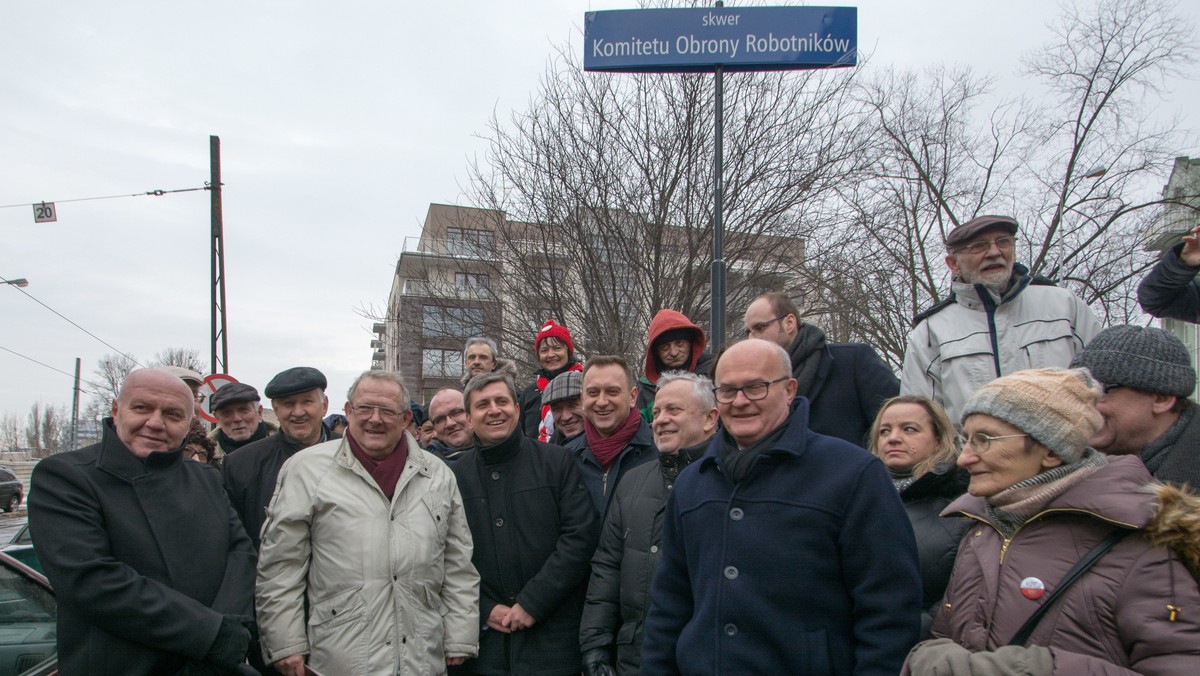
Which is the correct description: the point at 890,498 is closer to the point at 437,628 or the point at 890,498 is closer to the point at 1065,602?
the point at 1065,602

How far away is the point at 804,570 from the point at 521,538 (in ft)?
5.75

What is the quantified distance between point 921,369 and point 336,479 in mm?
2783

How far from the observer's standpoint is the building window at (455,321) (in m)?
12.0

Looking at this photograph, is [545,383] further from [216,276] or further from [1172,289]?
[216,276]

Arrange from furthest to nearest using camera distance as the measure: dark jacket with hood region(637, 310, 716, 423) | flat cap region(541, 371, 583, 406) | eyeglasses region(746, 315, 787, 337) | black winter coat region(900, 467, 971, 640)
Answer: dark jacket with hood region(637, 310, 716, 423)
flat cap region(541, 371, 583, 406)
eyeglasses region(746, 315, 787, 337)
black winter coat region(900, 467, 971, 640)

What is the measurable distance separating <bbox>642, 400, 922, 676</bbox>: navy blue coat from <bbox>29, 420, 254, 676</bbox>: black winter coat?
1874 mm

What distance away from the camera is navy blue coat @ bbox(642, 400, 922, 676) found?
243cm

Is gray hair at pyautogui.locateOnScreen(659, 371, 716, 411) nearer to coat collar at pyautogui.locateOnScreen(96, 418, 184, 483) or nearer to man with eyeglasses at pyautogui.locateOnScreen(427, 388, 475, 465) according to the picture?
man with eyeglasses at pyautogui.locateOnScreen(427, 388, 475, 465)

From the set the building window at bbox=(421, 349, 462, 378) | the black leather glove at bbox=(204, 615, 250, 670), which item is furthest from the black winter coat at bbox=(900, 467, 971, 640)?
the building window at bbox=(421, 349, 462, 378)

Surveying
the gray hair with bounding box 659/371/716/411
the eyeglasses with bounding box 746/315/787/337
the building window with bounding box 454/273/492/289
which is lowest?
the gray hair with bounding box 659/371/716/411

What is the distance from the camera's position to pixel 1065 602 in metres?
2.07

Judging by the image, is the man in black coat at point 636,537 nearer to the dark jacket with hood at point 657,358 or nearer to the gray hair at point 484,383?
the gray hair at point 484,383

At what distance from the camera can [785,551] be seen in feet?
8.27

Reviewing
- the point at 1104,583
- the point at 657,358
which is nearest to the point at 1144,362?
the point at 1104,583
